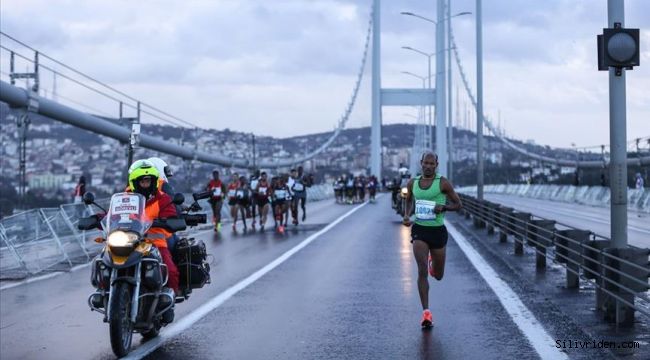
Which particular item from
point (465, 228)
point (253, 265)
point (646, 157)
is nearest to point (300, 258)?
point (253, 265)

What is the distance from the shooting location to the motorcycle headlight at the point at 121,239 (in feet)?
25.7

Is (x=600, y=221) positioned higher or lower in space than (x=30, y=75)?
lower

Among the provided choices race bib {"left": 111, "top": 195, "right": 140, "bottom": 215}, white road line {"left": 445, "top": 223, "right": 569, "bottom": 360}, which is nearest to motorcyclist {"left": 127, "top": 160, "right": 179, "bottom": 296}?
race bib {"left": 111, "top": 195, "right": 140, "bottom": 215}

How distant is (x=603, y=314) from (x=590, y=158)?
50.7 meters

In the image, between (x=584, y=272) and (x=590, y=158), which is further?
(x=590, y=158)

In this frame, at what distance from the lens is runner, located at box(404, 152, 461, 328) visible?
9.82m

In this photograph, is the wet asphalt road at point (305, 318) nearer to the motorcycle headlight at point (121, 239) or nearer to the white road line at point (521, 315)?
the white road line at point (521, 315)

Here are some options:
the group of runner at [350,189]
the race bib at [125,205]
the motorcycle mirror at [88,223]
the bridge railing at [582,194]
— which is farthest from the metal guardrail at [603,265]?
the group of runner at [350,189]

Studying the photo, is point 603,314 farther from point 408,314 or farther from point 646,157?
point 646,157

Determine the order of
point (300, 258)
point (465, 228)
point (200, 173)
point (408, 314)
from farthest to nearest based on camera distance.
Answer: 1. point (200, 173)
2. point (465, 228)
3. point (300, 258)
4. point (408, 314)

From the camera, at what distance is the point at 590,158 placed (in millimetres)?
58781

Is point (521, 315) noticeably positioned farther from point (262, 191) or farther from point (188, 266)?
point (262, 191)

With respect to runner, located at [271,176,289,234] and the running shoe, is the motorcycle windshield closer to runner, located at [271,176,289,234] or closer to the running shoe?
the running shoe

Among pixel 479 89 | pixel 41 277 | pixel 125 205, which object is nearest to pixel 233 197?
pixel 479 89
